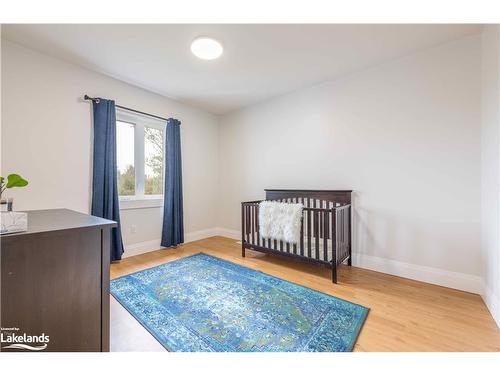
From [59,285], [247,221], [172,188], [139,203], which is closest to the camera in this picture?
[59,285]

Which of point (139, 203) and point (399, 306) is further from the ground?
point (139, 203)

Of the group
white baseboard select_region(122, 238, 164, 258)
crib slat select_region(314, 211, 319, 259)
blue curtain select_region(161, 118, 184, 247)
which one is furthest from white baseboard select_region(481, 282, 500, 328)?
white baseboard select_region(122, 238, 164, 258)

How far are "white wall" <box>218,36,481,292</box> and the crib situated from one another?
138mm

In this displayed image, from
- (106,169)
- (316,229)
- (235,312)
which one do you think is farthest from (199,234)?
(235,312)

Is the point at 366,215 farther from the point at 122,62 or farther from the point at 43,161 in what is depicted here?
the point at 43,161

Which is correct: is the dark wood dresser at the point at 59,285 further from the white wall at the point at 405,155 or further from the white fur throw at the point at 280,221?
the white wall at the point at 405,155

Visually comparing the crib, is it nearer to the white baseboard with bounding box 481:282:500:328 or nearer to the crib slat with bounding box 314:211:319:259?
the crib slat with bounding box 314:211:319:259

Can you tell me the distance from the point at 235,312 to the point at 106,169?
2.10 meters

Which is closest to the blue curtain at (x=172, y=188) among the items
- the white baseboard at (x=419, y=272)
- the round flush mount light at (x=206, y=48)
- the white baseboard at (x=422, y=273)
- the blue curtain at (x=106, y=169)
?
the white baseboard at (x=419, y=272)

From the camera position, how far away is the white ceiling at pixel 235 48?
1798 millimetres

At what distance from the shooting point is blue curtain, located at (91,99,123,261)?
2490 mm

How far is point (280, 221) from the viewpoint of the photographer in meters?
2.50

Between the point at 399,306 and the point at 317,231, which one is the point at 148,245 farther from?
the point at 399,306

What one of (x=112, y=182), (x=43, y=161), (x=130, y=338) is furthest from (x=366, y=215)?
(x=43, y=161)
